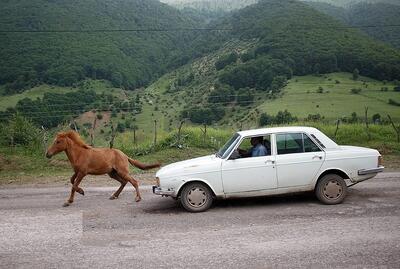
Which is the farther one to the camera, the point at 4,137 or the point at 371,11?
the point at 371,11

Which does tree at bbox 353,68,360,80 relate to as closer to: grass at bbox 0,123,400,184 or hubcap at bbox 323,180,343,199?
grass at bbox 0,123,400,184

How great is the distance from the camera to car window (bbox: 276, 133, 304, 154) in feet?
30.8

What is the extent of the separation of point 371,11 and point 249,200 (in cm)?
19780

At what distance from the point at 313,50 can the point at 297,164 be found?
367 feet

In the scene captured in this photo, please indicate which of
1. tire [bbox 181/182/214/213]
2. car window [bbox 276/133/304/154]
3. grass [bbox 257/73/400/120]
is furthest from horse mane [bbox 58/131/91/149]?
grass [bbox 257/73/400/120]

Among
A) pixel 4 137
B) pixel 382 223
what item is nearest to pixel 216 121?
pixel 4 137

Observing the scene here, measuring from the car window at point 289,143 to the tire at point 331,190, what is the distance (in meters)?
0.86

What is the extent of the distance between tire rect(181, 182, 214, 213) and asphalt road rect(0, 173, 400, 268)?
205 millimetres

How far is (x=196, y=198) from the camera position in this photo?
9141 millimetres

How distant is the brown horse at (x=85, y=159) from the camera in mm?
10344

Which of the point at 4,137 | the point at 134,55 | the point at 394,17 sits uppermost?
the point at 394,17

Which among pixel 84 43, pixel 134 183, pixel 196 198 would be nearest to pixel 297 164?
pixel 196 198

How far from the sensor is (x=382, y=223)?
7.78m

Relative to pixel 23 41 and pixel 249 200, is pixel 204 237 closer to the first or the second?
pixel 249 200
